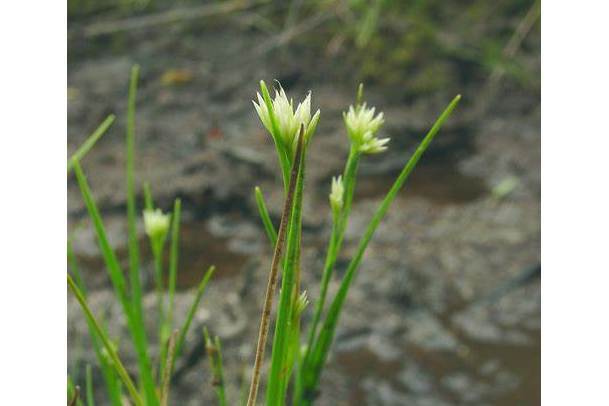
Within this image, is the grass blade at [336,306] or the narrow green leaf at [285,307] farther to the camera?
the grass blade at [336,306]

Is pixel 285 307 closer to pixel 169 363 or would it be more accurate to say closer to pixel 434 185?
pixel 169 363

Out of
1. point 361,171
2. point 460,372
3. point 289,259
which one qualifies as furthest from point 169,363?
point 361,171

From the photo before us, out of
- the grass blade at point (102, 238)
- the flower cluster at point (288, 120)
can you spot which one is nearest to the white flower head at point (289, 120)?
the flower cluster at point (288, 120)

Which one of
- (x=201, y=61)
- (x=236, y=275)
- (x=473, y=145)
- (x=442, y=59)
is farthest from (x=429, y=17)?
(x=236, y=275)

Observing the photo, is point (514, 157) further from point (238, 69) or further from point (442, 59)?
point (238, 69)

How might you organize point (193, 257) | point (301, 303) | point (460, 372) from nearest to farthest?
1. point (301, 303)
2. point (460, 372)
3. point (193, 257)

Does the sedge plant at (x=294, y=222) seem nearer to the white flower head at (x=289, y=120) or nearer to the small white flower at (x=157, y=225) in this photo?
the white flower head at (x=289, y=120)

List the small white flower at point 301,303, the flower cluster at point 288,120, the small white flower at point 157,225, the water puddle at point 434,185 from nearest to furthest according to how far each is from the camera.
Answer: the flower cluster at point 288,120, the small white flower at point 301,303, the small white flower at point 157,225, the water puddle at point 434,185

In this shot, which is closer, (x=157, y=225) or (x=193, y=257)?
(x=157, y=225)
